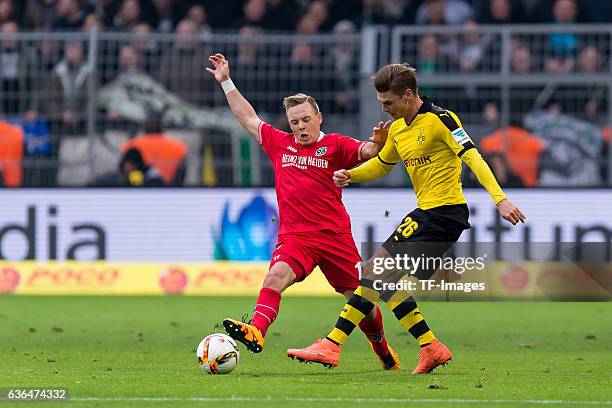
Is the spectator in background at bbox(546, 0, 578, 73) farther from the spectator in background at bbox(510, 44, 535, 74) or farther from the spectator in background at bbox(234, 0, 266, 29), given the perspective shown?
the spectator in background at bbox(234, 0, 266, 29)

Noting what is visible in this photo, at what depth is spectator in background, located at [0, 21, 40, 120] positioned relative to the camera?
17.0m

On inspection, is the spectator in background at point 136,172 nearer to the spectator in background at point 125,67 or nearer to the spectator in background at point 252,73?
the spectator in background at point 125,67

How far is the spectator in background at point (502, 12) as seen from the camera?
1848cm

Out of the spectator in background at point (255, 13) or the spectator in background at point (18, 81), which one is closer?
the spectator in background at point (18, 81)

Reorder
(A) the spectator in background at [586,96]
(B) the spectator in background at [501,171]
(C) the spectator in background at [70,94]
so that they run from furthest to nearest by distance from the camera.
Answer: (C) the spectator in background at [70,94]
(A) the spectator in background at [586,96]
(B) the spectator in background at [501,171]

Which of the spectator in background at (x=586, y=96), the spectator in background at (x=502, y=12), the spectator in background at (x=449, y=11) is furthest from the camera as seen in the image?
the spectator in background at (x=449, y=11)

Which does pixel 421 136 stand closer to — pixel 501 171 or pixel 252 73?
pixel 501 171

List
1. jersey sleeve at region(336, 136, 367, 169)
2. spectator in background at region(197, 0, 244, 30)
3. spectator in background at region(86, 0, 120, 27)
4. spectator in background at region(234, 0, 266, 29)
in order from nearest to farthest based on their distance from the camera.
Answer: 1. jersey sleeve at region(336, 136, 367, 169)
2. spectator in background at region(234, 0, 266, 29)
3. spectator in background at region(86, 0, 120, 27)
4. spectator in background at region(197, 0, 244, 30)

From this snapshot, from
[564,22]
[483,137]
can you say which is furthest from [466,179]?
[564,22]

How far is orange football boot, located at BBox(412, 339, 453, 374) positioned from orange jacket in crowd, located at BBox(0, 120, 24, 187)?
31.0 feet

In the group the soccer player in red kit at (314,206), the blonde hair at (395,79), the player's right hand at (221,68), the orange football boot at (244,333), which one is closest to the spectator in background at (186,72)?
the player's right hand at (221,68)

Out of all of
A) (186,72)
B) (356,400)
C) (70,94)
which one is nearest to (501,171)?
(186,72)

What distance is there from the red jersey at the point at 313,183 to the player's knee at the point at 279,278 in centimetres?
36

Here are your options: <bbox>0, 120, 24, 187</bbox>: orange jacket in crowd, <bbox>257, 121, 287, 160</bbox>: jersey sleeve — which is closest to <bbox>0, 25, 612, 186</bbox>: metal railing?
<bbox>0, 120, 24, 187</bbox>: orange jacket in crowd
